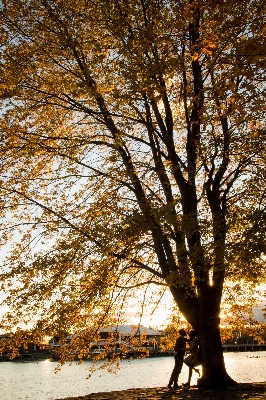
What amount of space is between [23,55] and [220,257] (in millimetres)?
7526

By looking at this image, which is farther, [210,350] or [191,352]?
[191,352]

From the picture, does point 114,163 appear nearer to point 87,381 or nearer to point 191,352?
point 191,352

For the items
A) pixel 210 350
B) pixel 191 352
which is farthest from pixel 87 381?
pixel 210 350

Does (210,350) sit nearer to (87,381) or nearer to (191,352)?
(191,352)

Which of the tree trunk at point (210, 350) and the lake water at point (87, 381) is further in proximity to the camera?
the lake water at point (87, 381)

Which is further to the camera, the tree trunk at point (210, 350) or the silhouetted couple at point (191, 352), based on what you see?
the silhouetted couple at point (191, 352)

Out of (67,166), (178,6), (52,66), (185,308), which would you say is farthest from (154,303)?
(178,6)

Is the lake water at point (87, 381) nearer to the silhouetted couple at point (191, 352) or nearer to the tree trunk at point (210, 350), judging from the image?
the silhouetted couple at point (191, 352)

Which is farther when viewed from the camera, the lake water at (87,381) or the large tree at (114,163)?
the lake water at (87,381)

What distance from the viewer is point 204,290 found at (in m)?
12.9

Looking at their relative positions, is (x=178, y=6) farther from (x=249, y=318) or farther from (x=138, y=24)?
(x=249, y=318)

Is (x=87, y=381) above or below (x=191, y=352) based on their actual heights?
below

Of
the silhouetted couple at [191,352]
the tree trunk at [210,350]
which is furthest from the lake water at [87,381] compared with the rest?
the tree trunk at [210,350]

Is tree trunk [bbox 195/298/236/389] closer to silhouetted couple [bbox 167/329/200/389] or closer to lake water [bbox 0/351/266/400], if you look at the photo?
silhouetted couple [bbox 167/329/200/389]
